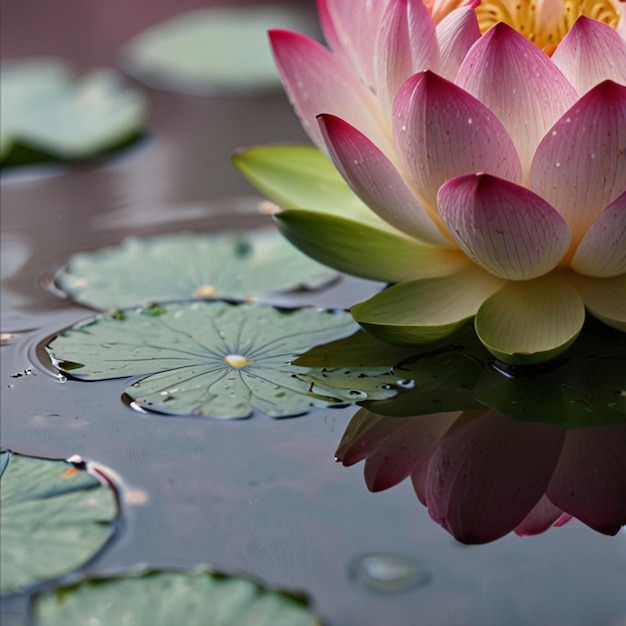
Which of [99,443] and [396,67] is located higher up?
[396,67]

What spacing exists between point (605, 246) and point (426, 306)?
0.46 ft

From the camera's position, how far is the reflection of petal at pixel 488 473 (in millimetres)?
583

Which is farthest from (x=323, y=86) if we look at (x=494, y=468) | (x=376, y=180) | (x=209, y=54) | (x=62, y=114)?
(x=209, y=54)

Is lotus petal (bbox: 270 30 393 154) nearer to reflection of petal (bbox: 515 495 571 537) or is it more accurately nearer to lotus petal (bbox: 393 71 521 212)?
lotus petal (bbox: 393 71 521 212)

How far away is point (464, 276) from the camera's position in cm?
75

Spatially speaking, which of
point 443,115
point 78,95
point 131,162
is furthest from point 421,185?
point 78,95

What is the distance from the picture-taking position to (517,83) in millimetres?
640

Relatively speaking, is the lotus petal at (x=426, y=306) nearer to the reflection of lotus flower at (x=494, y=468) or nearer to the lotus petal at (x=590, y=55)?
the reflection of lotus flower at (x=494, y=468)

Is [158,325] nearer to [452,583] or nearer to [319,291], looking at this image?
[319,291]

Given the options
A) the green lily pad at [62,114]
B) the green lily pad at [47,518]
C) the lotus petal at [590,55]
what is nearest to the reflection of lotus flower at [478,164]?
the lotus petal at [590,55]

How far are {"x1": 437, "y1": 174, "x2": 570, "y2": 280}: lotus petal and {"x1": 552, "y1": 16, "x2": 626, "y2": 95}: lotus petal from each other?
95mm

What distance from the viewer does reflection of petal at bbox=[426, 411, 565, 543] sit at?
0.58 metres

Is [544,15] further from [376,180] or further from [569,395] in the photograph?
[569,395]

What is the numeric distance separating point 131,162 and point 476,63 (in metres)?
0.74
